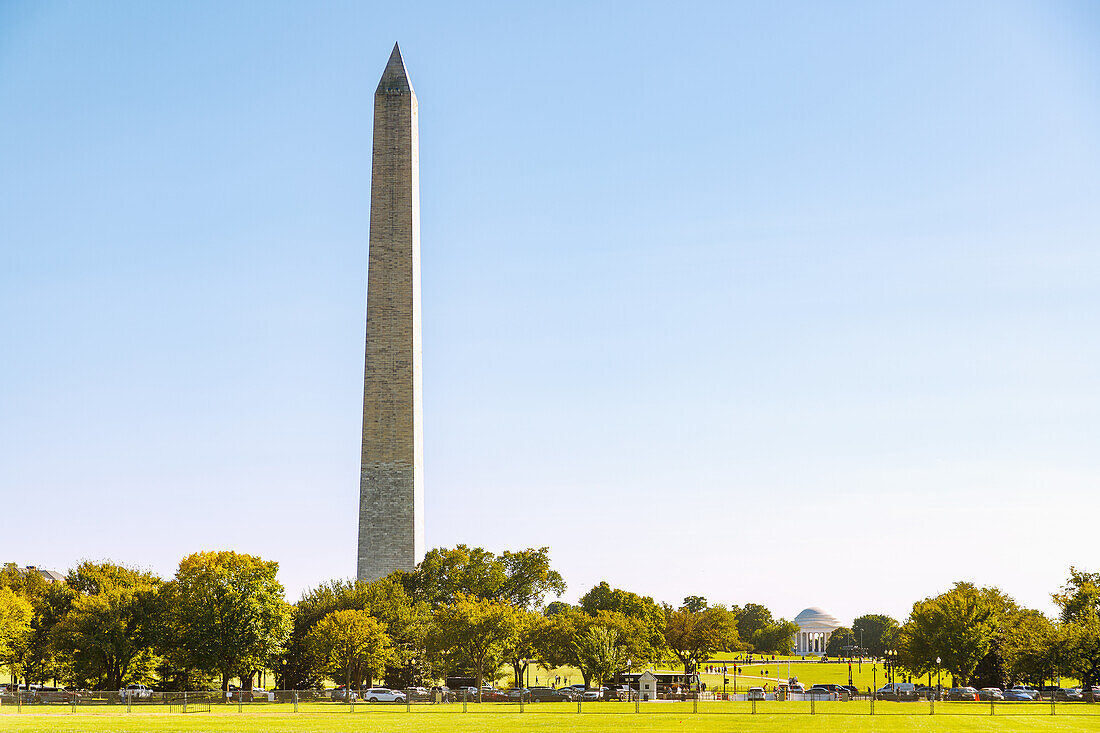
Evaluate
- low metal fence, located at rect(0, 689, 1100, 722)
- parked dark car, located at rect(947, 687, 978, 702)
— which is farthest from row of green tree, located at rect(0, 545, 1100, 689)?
parked dark car, located at rect(947, 687, 978, 702)

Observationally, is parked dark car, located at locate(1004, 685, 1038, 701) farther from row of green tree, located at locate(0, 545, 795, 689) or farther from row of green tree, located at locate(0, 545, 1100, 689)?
row of green tree, located at locate(0, 545, 795, 689)

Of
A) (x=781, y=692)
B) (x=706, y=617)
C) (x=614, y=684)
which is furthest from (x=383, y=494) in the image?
(x=706, y=617)

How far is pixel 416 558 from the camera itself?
96.1 metres

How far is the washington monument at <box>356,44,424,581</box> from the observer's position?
93250 mm

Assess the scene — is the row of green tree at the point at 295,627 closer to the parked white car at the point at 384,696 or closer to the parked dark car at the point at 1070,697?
the parked white car at the point at 384,696

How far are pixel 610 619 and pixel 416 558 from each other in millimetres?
16100

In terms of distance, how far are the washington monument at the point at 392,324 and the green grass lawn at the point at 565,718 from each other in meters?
24.7

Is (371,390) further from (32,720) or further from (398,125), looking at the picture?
(32,720)

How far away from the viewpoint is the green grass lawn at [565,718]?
47.5 meters

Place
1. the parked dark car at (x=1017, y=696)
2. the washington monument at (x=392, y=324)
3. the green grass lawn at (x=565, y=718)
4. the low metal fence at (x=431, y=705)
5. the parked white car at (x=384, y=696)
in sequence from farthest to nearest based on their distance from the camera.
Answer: the washington monument at (x=392, y=324), the parked dark car at (x=1017, y=696), the parked white car at (x=384, y=696), the low metal fence at (x=431, y=705), the green grass lawn at (x=565, y=718)

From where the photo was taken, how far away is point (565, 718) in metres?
56.1

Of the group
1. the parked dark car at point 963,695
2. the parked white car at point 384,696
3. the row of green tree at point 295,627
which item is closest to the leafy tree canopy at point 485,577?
the row of green tree at point 295,627

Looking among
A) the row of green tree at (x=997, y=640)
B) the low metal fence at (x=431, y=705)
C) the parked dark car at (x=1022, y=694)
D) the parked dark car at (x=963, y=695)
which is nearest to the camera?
the low metal fence at (x=431, y=705)

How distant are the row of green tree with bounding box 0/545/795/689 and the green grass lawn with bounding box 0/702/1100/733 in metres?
8.52
